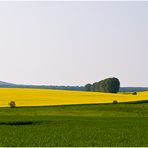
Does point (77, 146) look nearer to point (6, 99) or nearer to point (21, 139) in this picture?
point (21, 139)

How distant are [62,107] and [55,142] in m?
37.0

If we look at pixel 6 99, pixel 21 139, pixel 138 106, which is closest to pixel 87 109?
pixel 138 106

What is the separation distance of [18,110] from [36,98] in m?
15.6

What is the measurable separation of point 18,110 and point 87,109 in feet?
29.6

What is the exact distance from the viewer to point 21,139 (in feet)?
86.9

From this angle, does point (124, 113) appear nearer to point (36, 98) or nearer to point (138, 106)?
point (138, 106)

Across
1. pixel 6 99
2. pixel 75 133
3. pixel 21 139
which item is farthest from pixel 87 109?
pixel 21 139

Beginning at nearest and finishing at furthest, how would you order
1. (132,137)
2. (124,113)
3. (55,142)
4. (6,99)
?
(55,142) → (132,137) → (124,113) → (6,99)

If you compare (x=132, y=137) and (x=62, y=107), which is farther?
(x=62, y=107)

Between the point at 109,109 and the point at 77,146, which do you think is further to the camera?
the point at 109,109

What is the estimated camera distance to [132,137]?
2825 cm

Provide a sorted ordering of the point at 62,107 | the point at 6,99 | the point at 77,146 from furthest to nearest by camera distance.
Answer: the point at 6,99
the point at 62,107
the point at 77,146

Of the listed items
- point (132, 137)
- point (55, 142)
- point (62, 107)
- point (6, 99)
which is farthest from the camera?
point (6, 99)

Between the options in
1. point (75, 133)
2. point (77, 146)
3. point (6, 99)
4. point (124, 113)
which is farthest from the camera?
point (6, 99)
